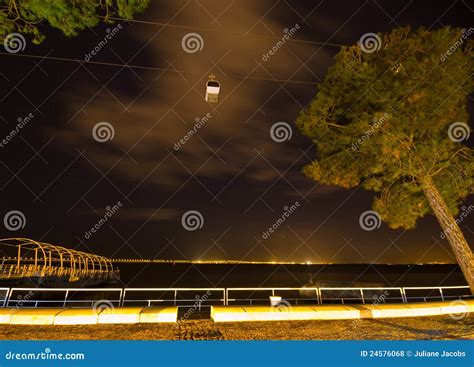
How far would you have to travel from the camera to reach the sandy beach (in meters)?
5.49

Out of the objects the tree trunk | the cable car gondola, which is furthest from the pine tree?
the cable car gondola

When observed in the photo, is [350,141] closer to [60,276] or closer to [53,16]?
[53,16]

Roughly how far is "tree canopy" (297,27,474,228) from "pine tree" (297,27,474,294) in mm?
32

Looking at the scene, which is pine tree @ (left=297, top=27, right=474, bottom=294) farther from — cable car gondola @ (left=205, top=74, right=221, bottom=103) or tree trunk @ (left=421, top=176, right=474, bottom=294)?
cable car gondola @ (left=205, top=74, right=221, bottom=103)

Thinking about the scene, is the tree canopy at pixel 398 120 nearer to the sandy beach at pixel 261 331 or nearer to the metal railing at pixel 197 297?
the metal railing at pixel 197 297

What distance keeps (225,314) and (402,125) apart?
26.7 feet

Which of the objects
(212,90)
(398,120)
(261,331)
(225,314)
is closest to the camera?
(212,90)

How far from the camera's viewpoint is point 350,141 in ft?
36.9

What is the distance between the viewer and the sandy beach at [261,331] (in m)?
5.49

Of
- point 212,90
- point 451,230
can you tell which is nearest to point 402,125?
point 451,230

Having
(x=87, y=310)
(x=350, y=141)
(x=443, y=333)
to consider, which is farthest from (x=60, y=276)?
(x=443, y=333)

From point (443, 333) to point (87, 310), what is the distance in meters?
7.14

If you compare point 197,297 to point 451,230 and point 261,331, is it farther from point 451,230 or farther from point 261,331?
point 451,230

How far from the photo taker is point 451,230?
34.3 feet
